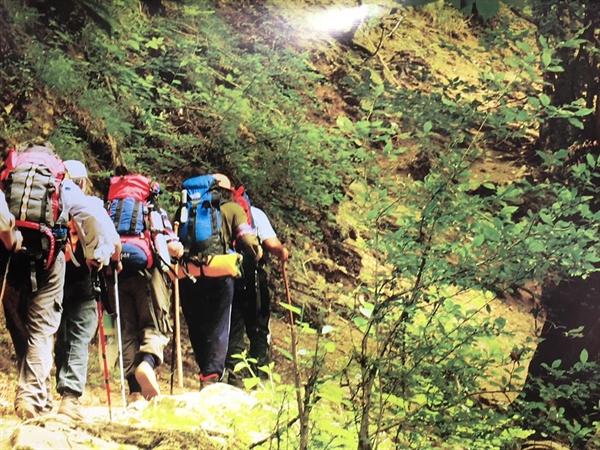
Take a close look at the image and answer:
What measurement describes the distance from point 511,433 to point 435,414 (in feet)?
1.40

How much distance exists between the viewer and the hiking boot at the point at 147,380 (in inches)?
94.1

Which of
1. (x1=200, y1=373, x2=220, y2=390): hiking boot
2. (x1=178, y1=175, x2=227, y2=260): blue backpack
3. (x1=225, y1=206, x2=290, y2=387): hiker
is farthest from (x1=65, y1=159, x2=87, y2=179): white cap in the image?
(x1=200, y1=373, x2=220, y2=390): hiking boot

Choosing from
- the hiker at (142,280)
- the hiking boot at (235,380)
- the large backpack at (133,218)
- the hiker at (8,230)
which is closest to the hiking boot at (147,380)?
the hiker at (142,280)

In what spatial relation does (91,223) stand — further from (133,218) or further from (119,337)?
(119,337)

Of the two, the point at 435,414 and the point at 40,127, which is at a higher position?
the point at 40,127

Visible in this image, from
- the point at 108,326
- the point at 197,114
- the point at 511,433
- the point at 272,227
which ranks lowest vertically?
the point at 511,433

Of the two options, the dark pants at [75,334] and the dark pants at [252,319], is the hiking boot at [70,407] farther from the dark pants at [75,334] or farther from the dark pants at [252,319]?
the dark pants at [252,319]

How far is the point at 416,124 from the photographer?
271 cm

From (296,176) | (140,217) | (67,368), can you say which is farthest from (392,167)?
(67,368)

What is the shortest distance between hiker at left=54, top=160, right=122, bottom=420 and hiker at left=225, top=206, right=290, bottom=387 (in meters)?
0.53

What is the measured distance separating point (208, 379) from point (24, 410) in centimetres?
69

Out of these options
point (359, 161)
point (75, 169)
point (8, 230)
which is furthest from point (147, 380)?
point (359, 161)

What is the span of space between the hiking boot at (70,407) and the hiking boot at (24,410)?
0.09 metres

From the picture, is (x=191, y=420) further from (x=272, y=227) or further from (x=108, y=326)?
(x=272, y=227)
